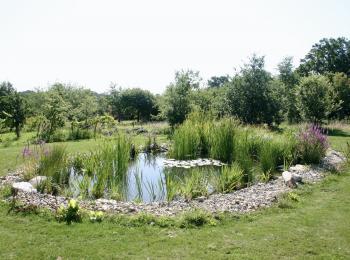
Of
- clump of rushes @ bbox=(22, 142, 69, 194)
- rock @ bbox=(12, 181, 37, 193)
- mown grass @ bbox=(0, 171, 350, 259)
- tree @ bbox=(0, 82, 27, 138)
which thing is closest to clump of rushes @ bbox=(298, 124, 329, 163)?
mown grass @ bbox=(0, 171, 350, 259)

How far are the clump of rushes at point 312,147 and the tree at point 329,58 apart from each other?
1551 inches

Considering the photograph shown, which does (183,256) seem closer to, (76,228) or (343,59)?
(76,228)

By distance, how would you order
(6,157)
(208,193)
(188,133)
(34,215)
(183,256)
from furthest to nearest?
(188,133) → (6,157) → (208,193) → (34,215) → (183,256)

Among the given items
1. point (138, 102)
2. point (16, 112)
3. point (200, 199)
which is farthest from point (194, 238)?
point (138, 102)

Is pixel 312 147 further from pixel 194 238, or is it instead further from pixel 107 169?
pixel 194 238

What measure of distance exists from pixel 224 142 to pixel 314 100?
11.5 meters

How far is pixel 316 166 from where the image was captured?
10234mm

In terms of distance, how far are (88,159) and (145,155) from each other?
14.3 feet

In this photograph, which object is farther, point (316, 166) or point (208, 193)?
point (316, 166)

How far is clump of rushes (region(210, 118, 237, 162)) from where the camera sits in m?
12.5

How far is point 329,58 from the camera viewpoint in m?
A: 48.3

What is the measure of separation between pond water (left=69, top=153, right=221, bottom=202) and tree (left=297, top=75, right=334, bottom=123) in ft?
38.5

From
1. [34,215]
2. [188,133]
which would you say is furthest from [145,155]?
[34,215]

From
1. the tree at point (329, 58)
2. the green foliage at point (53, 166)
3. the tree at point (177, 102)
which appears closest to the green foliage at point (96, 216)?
the green foliage at point (53, 166)
